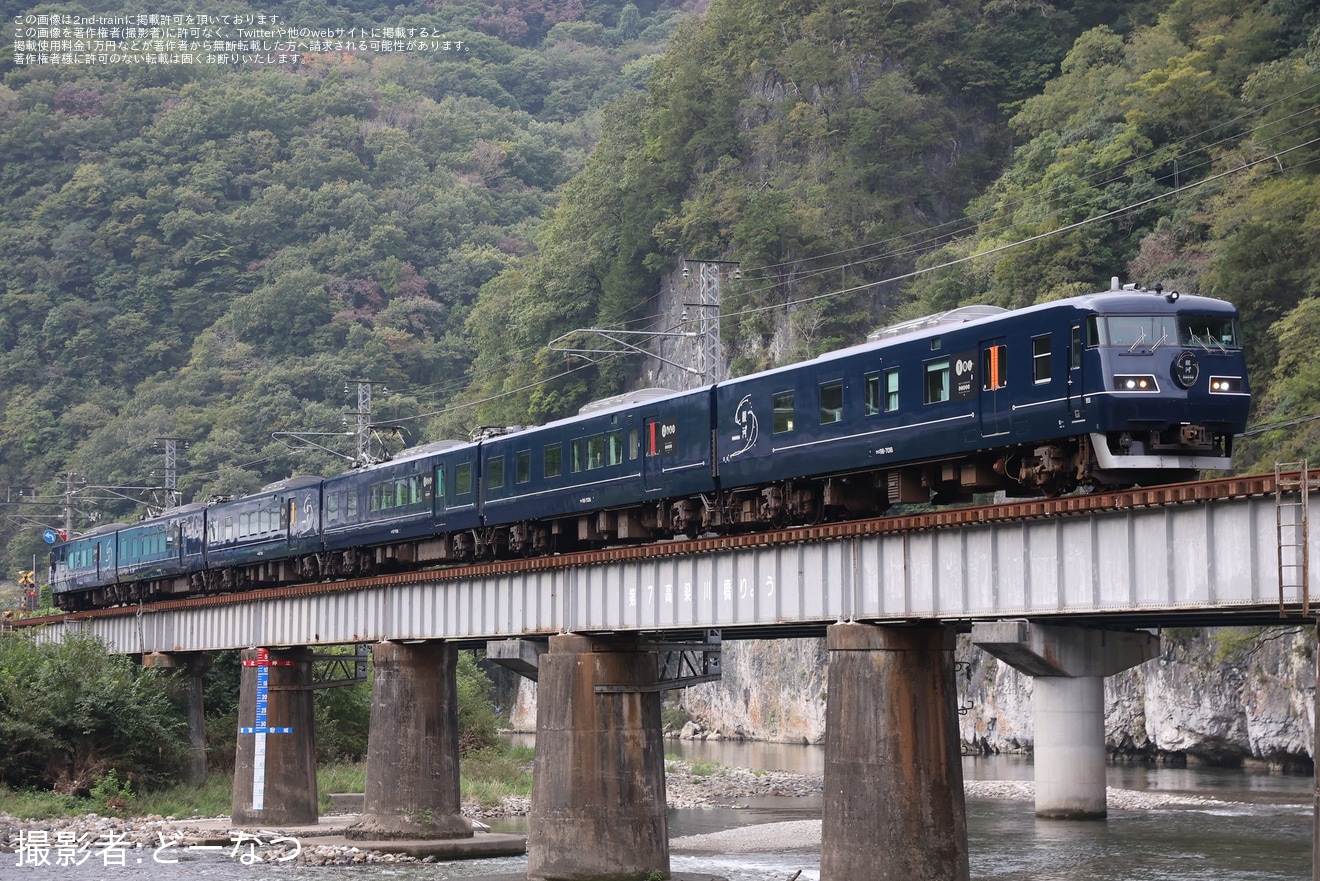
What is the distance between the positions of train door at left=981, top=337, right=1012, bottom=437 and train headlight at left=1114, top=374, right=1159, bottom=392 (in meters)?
1.87

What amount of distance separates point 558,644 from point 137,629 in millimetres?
26909

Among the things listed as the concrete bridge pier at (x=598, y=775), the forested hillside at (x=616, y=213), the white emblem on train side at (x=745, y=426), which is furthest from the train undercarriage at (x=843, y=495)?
the forested hillside at (x=616, y=213)

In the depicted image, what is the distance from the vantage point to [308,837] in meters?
45.1

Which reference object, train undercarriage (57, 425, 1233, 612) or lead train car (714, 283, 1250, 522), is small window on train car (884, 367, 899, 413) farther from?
train undercarriage (57, 425, 1233, 612)

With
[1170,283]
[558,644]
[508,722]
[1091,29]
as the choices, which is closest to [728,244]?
[1091,29]

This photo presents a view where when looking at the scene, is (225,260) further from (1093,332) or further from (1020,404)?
(1093,332)

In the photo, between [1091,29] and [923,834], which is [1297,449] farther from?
[1091,29]

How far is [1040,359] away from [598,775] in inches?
477

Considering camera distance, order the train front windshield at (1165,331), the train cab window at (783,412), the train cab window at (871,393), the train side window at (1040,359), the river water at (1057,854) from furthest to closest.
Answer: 1. the river water at (1057,854)
2. the train cab window at (783,412)
3. the train cab window at (871,393)
4. the train side window at (1040,359)
5. the train front windshield at (1165,331)

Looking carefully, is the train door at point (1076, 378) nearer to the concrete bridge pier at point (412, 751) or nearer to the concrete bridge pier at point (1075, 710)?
the concrete bridge pier at point (1075, 710)

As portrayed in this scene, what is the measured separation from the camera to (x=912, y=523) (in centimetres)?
2716

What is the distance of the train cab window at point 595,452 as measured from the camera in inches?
1522

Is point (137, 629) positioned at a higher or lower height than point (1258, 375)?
lower

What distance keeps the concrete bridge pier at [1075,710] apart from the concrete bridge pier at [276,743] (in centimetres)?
1901
